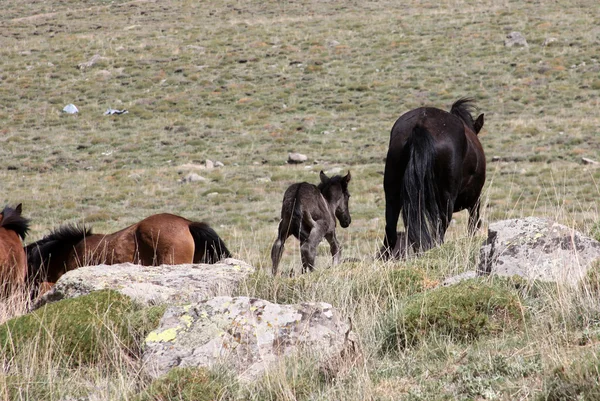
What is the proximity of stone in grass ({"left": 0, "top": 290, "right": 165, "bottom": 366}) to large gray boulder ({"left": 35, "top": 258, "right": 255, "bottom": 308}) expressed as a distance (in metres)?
0.43

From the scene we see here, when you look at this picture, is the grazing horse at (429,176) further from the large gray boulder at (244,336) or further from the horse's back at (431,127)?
the large gray boulder at (244,336)

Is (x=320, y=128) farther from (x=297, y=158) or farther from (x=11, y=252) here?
(x=11, y=252)

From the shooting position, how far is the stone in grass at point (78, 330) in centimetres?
488

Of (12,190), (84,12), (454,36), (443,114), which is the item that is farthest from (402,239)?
(84,12)

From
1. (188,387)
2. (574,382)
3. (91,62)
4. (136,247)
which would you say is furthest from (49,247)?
(91,62)

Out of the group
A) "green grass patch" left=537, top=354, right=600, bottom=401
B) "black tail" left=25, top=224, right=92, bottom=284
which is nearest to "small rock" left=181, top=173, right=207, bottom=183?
"black tail" left=25, top=224, right=92, bottom=284

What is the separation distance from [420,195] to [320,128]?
22.3m

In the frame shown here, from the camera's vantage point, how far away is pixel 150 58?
4475 cm

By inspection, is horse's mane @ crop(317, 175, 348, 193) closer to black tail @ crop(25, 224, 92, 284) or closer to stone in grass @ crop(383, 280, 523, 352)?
black tail @ crop(25, 224, 92, 284)

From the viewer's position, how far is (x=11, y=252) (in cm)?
803

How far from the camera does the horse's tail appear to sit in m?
8.32

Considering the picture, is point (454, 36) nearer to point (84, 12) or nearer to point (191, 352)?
point (84, 12)

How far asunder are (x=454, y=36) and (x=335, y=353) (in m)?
42.3

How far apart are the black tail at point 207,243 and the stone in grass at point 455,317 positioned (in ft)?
12.9
